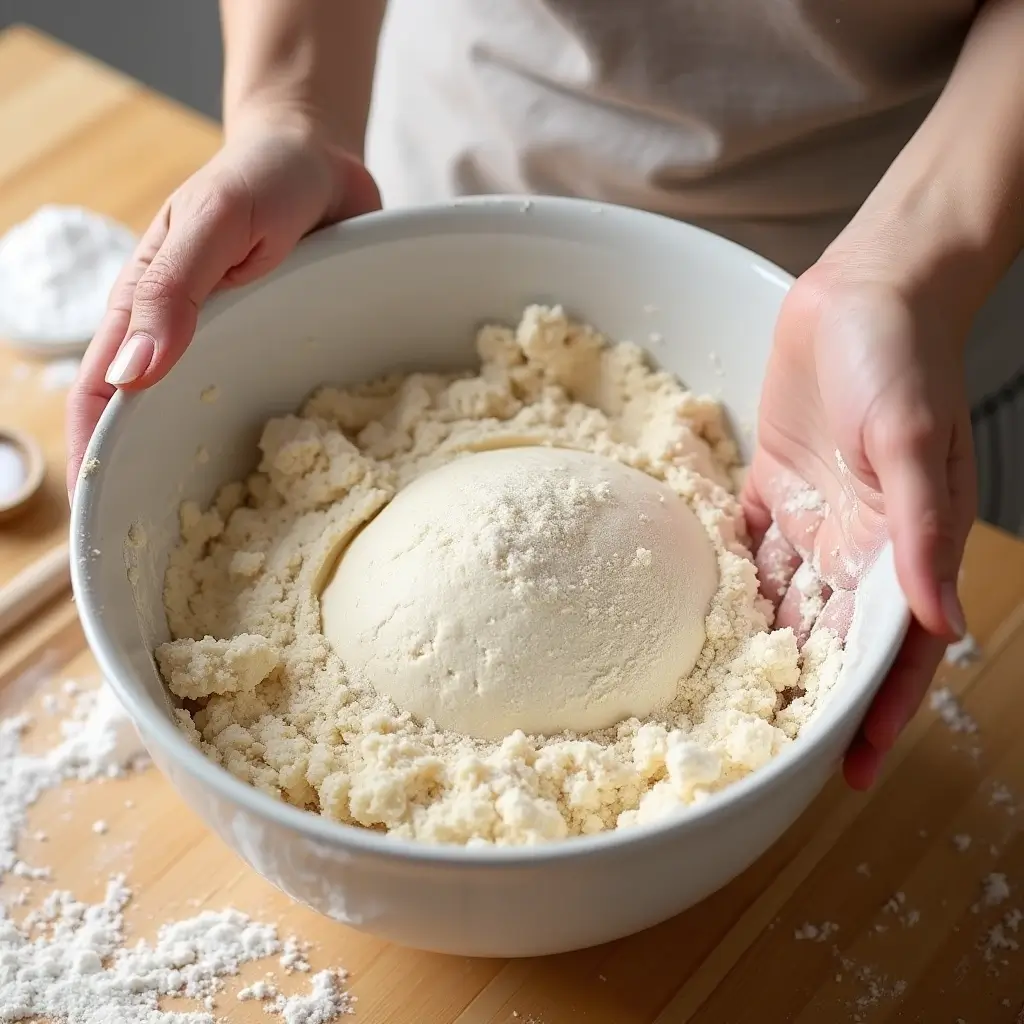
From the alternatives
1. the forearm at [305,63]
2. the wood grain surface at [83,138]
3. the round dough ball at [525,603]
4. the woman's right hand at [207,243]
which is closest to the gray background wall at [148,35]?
the wood grain surface at [83,138]

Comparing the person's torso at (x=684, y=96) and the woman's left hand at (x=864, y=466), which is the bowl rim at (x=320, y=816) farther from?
the person's torso at (x=684, y=96)

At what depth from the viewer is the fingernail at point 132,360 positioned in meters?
0.84

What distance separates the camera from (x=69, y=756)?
3.17 ft

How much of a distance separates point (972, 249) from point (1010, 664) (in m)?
0.37

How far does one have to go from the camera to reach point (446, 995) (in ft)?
2.74

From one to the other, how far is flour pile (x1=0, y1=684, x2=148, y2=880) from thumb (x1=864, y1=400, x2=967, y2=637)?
0.60 meters

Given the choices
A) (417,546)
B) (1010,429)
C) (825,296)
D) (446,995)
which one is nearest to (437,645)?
(417,546)

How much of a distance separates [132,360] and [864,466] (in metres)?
0.49

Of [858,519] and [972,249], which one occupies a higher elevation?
[972,249]

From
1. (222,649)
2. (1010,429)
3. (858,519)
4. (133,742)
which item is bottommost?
(1010,429)

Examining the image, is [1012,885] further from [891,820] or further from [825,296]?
[825,296]

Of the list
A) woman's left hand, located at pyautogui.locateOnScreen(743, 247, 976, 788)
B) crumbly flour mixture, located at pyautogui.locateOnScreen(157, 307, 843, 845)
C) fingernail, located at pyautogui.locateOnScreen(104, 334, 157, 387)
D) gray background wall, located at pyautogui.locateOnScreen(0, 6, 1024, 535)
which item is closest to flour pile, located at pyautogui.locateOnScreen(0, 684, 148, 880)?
crumbly flour mixture, located at pyautogui.locateOnScreen(157, 307, 843, 845)

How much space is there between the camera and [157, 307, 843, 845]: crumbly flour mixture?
77 cm

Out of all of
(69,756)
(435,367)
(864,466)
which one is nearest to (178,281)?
(435,367)
